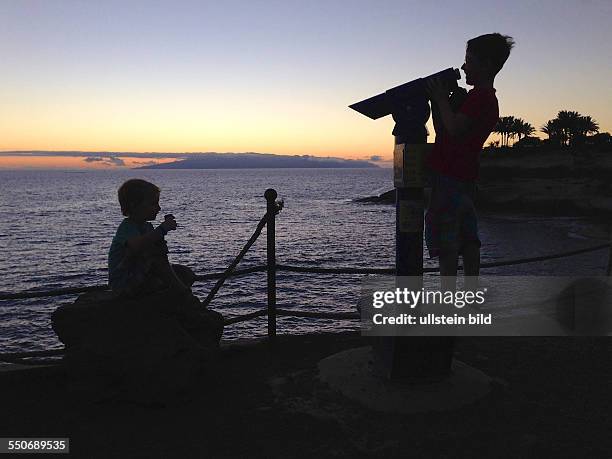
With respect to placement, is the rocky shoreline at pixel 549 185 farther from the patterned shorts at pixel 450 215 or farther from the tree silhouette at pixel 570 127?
the patterned shorts at pixel 450 215

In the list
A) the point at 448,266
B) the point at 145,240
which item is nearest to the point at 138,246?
the point at 145,240

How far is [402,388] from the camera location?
390 cm

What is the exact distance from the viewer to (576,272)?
93.9 ft

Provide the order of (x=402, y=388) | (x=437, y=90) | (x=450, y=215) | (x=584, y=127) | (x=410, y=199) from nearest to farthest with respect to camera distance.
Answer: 1. (x=437, y=90)
2. (x=450, y=215)
3. (x=410, y=199)
4. (x=402, y=388)
5. (x=584, y=127)

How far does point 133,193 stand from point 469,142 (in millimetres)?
2488

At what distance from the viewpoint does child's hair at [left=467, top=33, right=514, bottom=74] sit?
3.38 m

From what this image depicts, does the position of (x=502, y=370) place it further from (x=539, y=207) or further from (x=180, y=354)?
(x=539, y=207)

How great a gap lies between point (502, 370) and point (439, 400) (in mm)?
1088

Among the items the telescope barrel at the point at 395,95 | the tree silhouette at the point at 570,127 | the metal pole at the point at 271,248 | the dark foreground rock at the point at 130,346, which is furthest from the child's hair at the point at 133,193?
the tree silhouette at the point at 570,127

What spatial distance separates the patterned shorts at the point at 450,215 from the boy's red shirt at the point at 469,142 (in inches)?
3.1

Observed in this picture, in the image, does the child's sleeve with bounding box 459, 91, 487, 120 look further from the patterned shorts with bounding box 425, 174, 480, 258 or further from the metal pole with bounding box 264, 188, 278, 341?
the metal pole with bounding box 264, 188, 278, 341

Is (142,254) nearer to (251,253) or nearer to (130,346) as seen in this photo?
(130,346)

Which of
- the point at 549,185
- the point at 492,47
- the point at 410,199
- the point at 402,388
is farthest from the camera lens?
the point at 549,185

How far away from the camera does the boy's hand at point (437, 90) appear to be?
139 inches
